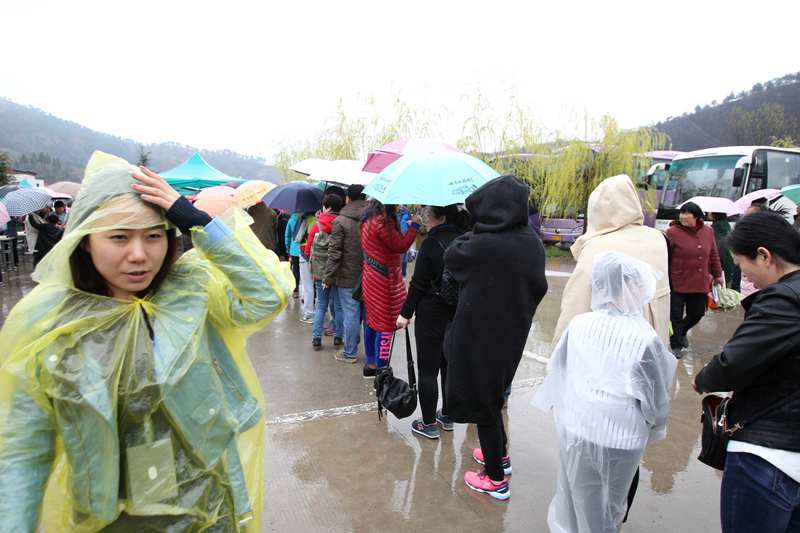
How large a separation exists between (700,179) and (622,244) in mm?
12851

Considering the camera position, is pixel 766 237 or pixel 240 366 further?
pixel 766 237

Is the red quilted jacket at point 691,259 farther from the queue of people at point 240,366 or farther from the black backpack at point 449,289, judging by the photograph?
the black backpack at point 449,289

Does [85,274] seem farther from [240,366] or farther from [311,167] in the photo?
[311,167]

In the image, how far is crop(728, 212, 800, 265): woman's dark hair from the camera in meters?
1.87

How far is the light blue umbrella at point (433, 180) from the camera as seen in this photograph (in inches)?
137

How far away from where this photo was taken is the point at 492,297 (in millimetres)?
2711

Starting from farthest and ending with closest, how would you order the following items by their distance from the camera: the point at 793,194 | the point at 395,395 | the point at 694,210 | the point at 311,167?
the point at 793,194
the point at 311,167
the point at 694,210
the point at 395,395

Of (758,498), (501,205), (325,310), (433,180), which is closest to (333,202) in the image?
(325,310)

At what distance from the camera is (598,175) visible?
1697 centimetres

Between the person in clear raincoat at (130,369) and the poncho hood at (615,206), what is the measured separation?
236 cm

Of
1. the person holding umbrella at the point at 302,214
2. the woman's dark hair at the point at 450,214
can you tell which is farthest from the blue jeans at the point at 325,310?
the woman's dark hair at the point at 450,214

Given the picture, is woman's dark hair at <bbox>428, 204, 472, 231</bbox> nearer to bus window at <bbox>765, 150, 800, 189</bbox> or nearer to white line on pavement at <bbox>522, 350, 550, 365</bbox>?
white line on pavement at <bbox>522, 350, 550, 365</bbox>

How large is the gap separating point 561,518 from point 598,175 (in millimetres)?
16178

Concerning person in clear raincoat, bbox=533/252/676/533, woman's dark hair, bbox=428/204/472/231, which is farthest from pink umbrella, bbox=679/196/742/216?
person in clear raincoat, bbox=533/252/676/533
